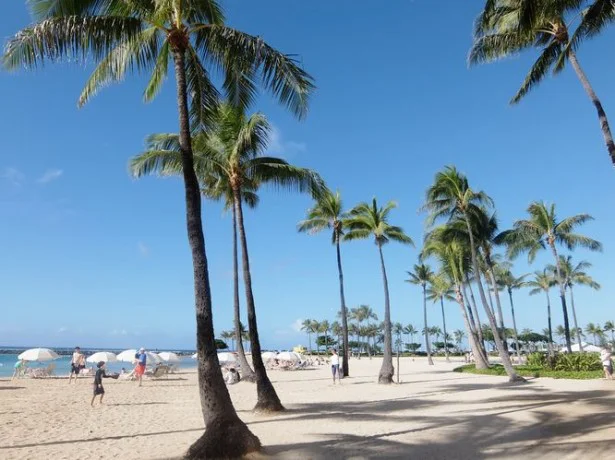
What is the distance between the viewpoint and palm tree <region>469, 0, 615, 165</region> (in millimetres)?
11909

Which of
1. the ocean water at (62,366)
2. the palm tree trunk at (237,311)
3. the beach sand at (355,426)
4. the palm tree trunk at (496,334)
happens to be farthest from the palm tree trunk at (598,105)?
the ocean water at (62,366)

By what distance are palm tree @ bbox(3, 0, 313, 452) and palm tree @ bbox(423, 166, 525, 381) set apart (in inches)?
591

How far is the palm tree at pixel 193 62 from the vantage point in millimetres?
7762

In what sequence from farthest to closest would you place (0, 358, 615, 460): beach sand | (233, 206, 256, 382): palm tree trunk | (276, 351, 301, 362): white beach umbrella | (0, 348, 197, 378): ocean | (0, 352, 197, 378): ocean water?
(276, 351, 301, 362): white beach umbrella
(0, 348, 197, 378): ocean
(0, 352, 197, 378): ocean water
(233, 206, 256, 382): palm tree trunk
(0, 358, 615, 460): beach sand

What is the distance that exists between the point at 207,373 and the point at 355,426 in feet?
14.7

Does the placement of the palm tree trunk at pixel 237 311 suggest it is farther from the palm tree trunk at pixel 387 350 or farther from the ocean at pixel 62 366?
the ocean at pixel 62 366

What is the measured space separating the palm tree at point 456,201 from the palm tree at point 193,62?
14999 millimetres

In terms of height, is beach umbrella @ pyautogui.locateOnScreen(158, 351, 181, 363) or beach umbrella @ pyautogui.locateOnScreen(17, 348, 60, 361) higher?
beach umbrella @ pyautogui.locateOnScreen(17, 348, 60, 361)

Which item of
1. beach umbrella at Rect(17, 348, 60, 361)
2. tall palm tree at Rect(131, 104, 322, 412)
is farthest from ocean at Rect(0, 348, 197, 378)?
tall palm tree at Rect(131, 104, 322, 412)

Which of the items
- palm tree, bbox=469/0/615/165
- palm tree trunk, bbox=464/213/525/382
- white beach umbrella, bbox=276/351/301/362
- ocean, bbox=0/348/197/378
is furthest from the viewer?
white beach umbrella, bbox=276/351/301/362

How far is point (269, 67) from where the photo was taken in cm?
988

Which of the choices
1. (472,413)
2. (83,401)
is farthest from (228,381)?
(472,413)

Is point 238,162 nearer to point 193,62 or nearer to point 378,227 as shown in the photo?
point 193,62

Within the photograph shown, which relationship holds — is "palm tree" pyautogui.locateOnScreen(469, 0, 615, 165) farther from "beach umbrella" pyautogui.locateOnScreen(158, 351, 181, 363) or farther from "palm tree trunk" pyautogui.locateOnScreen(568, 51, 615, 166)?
"beach umbrella" pyautogui.locateOnScreen(158, 351, 181, 363)
